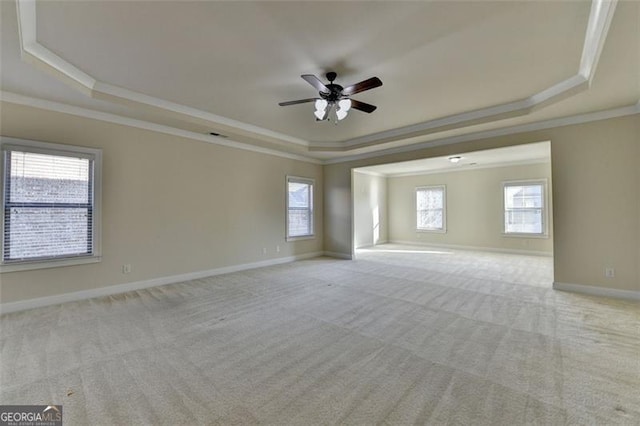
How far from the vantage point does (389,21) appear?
2338 millimetres

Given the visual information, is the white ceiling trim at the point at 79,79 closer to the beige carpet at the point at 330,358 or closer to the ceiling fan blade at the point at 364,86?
the ceiling fan blade at the point at 364,86

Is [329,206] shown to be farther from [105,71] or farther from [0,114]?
[0,114]

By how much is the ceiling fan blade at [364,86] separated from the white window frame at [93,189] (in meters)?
3.79

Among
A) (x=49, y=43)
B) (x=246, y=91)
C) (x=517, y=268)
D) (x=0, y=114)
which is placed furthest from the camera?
(x=517, y=268)

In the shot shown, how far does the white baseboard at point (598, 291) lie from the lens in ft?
12.7

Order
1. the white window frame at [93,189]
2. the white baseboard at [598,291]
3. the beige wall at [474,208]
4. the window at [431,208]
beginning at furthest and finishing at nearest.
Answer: the window at [431,208] < the beige wall at [474,208] < the white baseboard at [598,291] < the white window frame at [93,189]

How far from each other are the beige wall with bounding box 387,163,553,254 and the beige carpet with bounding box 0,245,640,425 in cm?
433

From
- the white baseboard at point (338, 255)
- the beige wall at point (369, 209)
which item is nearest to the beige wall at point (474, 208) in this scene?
the beige wall at point (369, 209)

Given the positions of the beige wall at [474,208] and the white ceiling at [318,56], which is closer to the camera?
the white ceiling at [318,56]

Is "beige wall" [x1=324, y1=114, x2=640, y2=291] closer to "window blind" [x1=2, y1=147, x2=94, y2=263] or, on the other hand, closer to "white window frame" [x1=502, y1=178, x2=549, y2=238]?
"white window frame" [x1=502, y1=178, x2=549, y2=238]

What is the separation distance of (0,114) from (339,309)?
16.2ft

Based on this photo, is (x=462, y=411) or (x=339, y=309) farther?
(x=339, y=309)

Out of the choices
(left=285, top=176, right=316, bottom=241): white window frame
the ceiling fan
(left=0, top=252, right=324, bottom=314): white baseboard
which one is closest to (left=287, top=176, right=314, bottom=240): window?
(left=285, top=176, right=316, bottom=241): white window frame

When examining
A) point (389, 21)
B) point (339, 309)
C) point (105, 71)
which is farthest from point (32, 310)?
point (389, 21)
